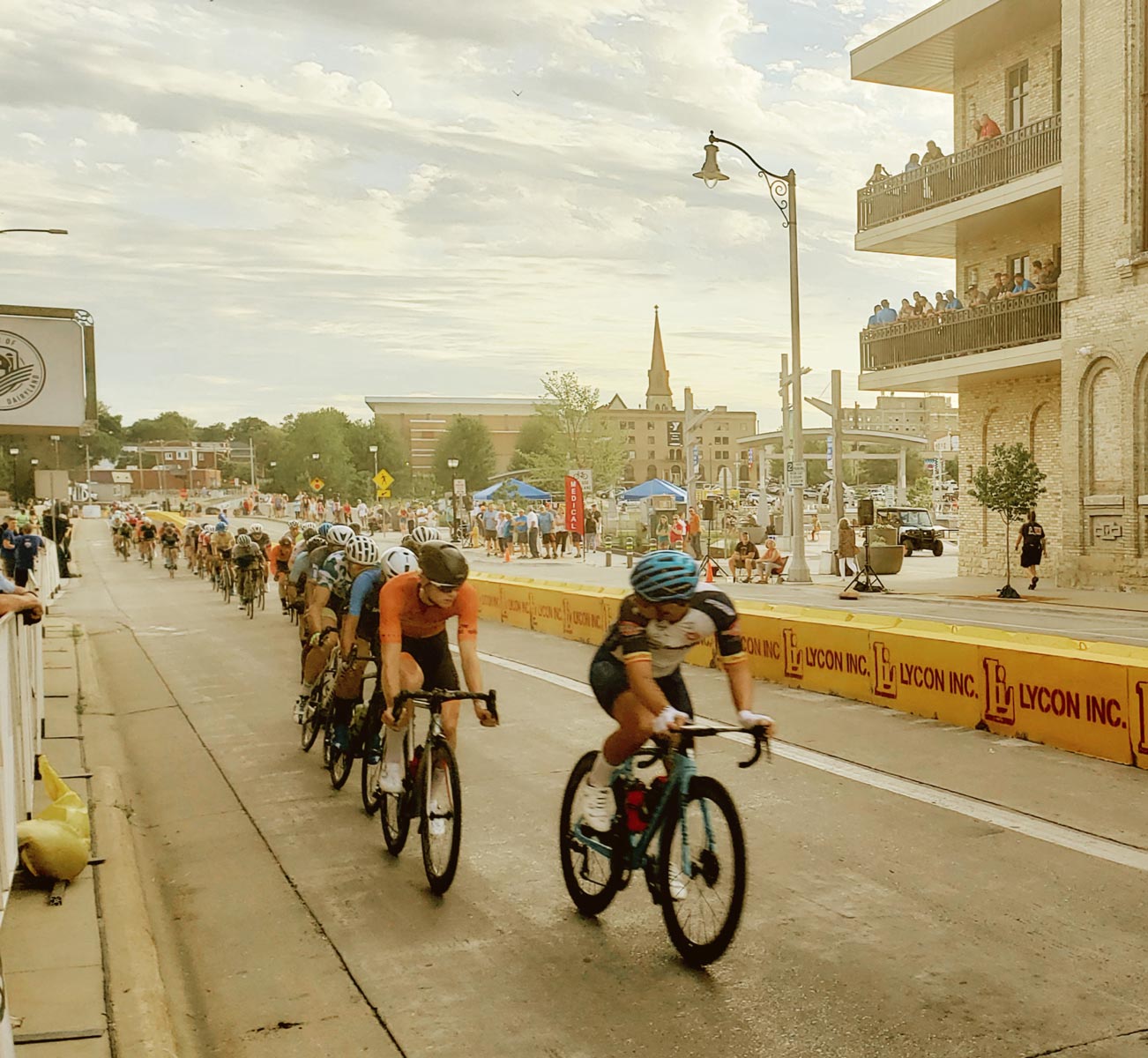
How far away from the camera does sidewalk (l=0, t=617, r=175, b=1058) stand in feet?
14.0

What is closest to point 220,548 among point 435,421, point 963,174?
point 963,174

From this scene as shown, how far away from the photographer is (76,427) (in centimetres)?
1513

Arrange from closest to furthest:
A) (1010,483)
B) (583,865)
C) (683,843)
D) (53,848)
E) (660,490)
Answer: (683,843)
(583,865)
(53,848)
(1010,483)
(660,490)

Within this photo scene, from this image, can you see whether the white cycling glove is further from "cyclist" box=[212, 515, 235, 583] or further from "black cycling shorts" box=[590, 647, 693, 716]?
"cyclist" box=[212, 515, 235, 583]

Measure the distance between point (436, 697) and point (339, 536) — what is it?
14.7 ft

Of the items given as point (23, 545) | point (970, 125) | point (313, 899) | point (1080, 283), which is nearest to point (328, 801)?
point (313, 899)

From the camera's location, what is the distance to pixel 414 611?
6461mm

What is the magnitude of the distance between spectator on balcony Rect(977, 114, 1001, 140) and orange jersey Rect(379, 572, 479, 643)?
984 inches

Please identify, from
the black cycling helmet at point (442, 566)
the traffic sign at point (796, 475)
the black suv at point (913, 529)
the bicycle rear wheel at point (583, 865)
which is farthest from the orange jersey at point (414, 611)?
the black suv at point (913, 529)

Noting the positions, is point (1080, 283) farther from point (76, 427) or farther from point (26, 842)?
point (26, 842)

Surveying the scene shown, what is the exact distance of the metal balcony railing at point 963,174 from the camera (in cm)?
2595

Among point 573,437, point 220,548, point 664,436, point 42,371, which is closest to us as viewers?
point 42,371

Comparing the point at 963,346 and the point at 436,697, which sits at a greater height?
the point at 963,346

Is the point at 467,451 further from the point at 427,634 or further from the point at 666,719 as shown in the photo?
the point at 666,719
